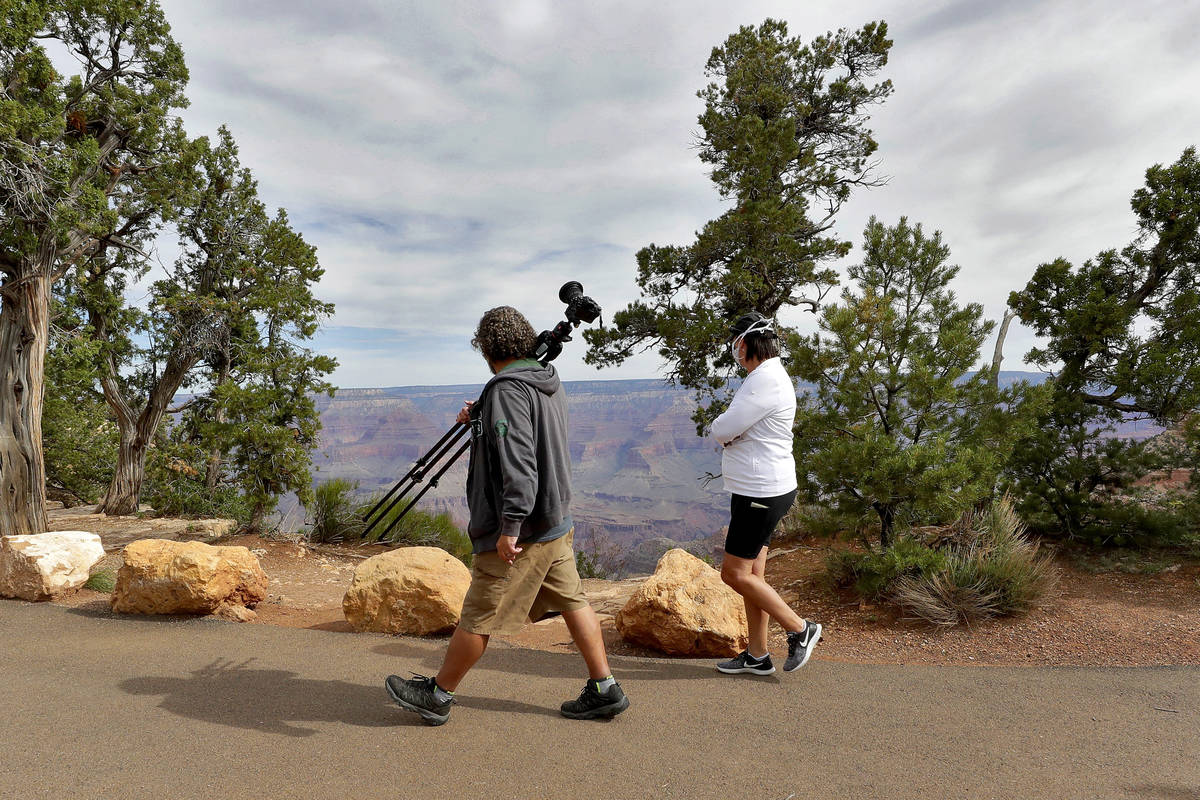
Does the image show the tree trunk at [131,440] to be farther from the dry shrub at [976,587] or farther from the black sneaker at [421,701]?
the dry shrub at [976,587]

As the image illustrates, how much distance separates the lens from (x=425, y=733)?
2.91 meters

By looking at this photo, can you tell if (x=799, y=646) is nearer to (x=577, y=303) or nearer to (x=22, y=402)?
(x=577, y=303)

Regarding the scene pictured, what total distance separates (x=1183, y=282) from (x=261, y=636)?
962 centimetres

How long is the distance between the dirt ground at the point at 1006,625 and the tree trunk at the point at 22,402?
308 cm

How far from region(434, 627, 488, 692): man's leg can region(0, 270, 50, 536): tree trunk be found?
7539 millimetres

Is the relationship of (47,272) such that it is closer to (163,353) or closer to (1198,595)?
(163,353)

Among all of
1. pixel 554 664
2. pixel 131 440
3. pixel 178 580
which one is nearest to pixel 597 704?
pixel 554 664

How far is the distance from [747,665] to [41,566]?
19.3 feet

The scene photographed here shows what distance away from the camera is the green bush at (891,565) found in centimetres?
485

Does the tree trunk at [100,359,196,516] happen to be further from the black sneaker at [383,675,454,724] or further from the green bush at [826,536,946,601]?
the green bush at [826,536,946,601]

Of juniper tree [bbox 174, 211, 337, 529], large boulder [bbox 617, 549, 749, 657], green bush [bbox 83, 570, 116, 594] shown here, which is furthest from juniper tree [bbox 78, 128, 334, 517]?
large boulder [bbox 617, 549, 749, 657]

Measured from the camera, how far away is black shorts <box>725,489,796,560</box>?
3375 mm

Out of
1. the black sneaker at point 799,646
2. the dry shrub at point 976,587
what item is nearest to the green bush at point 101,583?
the black sneaker at point 799,646

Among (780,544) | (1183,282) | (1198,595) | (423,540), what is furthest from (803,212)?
(423,540)
